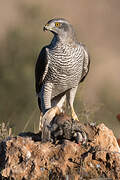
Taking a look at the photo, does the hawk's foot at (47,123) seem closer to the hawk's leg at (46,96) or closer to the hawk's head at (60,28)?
the hawk's leg at (46,96)

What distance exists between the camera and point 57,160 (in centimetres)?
552

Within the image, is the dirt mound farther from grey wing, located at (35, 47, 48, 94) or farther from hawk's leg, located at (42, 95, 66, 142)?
grey wing, located at (35, 47, 48, 94)

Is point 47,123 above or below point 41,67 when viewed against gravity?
below

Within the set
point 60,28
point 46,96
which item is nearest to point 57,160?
point 46,96

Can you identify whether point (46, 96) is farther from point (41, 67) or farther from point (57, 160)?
point (57, 160)

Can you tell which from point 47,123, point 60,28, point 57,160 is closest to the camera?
point 57,160

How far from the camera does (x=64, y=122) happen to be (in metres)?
6.06

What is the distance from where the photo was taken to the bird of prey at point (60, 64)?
726 cm

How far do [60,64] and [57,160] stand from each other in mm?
2112

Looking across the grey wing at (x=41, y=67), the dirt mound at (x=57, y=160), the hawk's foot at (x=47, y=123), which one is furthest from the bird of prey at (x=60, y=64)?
the dirt mound at (x=57, y=160)

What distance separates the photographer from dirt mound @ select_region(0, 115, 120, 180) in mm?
5426

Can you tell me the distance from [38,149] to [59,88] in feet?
7.04

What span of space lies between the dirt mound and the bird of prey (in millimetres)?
1580

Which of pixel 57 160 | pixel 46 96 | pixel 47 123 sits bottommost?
pixel 57 160
